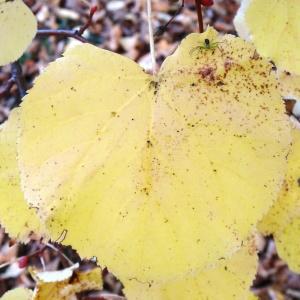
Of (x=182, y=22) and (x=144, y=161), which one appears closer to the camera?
(x=144, y=161)

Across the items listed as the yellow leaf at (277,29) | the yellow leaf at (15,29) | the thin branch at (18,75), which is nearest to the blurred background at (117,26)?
the thin branch at (18,75)

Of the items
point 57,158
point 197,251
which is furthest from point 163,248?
point 57,158

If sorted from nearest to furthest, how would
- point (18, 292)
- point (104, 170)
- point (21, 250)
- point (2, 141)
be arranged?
1. point (104, 170)
2. point (2, 141)
3. point (18, 292)
4. point (21, 250)

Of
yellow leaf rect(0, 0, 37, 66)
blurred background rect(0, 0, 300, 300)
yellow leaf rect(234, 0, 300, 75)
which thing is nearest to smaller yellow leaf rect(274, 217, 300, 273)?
yellow leaf rect(234, 0, 300, 75)

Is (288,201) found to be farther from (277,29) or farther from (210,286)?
(277,29)

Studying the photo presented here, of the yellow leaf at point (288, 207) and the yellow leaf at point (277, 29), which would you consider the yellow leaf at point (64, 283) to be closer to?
the yellow leaf at point (288, 207)

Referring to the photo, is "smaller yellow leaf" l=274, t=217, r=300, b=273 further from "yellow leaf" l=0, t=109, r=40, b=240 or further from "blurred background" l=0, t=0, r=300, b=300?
"blurred background" l=0, t=0, r=300, b=300

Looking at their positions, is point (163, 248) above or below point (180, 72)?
below

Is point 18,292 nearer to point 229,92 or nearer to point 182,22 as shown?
point 229,92
